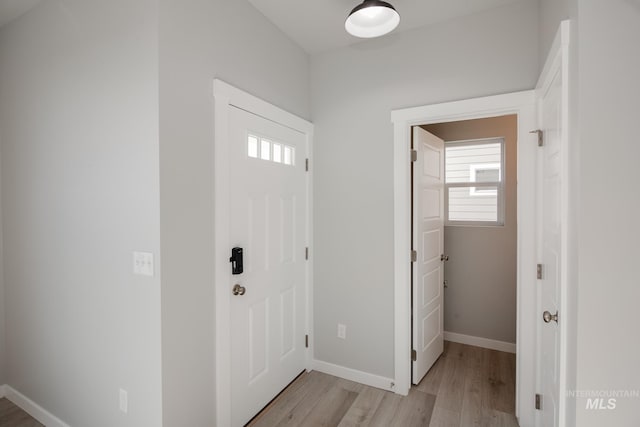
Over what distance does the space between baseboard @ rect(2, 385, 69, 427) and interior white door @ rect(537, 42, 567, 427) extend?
275cm

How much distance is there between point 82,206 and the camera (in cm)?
176

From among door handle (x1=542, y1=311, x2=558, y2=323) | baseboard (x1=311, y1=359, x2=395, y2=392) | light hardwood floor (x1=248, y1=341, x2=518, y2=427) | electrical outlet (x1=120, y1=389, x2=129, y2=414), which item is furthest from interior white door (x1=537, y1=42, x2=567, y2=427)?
electrical outlet (x1=120, y1=389, x2=129, y2=414)

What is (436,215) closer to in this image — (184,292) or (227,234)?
(227,234)

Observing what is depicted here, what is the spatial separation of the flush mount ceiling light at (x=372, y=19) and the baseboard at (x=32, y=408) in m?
2.91

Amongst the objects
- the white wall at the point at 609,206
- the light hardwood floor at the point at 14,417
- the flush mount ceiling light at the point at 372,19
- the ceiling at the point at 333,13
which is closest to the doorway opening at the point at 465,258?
the ceiling at the point at 333,13

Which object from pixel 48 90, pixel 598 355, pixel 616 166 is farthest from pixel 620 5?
pixel 48 90

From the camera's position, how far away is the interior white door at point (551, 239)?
1.33 meters

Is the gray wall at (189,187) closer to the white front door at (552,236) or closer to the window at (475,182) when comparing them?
the white front door at (552,236)

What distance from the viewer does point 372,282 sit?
96.4 inches

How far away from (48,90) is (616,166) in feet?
9.40

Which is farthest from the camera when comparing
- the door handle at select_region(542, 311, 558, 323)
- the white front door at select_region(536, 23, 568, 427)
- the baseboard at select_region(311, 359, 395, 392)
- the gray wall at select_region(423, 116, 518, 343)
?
the gray wall at select_region(423, 116, 518, 343)

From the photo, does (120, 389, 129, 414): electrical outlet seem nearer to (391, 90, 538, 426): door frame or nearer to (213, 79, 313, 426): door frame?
(213, 79, 313, 426): door frame

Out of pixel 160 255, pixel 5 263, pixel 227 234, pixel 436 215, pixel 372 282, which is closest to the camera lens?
pixel 160 255

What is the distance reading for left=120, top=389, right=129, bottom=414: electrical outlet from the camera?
1589mm
